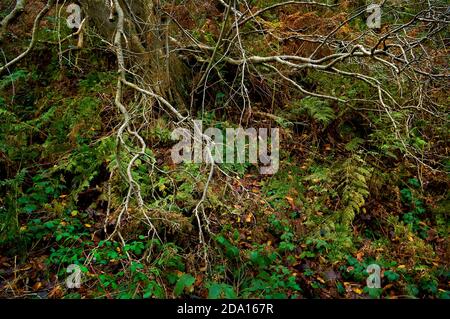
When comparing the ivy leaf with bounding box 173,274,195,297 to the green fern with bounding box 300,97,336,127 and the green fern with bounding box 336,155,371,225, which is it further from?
the green fern with bounding box 300,97,336,127

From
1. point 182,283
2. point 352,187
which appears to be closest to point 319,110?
point 352,187

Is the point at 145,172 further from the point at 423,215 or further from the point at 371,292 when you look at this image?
the point at 423,215

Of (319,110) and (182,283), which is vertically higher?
(319,110)

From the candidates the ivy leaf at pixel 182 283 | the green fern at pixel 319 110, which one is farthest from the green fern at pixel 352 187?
the ivy leaf at pixel 182 283

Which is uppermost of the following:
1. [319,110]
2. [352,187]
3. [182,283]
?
[319,110]

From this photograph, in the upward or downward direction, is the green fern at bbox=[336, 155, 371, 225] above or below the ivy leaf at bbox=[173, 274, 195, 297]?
above

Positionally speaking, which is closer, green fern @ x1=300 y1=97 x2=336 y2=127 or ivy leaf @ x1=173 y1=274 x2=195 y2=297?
ivy leaf @ x1=173 y1=274 x2=195 y2=297

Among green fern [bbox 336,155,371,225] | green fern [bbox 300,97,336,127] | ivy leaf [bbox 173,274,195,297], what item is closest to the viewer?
ivy leaf [bbox 173,274,195,297]

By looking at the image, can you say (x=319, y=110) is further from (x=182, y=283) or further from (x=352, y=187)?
(x=182, y=283)

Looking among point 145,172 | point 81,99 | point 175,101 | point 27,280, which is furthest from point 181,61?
point 27,280

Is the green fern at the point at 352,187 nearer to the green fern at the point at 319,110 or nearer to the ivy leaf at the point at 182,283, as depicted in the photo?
the green fern at the point at 319,110

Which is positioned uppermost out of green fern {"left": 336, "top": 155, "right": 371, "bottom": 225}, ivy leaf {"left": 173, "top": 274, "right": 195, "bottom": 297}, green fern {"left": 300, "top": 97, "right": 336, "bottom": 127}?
green fern {"left": 300, "top": 97, "right": 336, "bottom": 127}

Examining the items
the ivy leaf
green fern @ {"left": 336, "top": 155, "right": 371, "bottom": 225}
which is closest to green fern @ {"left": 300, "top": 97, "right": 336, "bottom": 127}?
green fern @ {"left": 336, "top": 155, "right": 371, "bottom": 225}

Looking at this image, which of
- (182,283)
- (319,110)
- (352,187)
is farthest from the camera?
(319,110)
